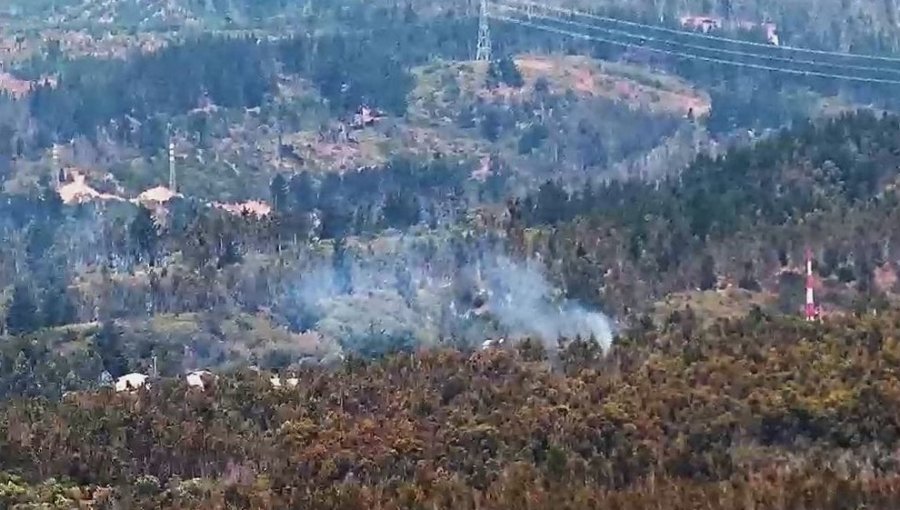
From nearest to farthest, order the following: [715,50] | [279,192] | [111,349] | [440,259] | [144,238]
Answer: [111,349] → [440,259] → [144,238] → [279,192] → [715,50]

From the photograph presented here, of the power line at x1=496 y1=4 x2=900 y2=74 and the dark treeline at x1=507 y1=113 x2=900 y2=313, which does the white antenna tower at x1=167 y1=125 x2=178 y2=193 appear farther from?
the power line at x1=496 y1=4 x2=900 y2=74

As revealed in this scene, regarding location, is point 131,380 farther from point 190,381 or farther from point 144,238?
point 144,238

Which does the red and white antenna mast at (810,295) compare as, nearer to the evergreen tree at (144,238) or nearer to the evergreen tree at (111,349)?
the evergreen tree at (111,349)

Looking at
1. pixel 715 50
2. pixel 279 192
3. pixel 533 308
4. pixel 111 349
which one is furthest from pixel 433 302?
pixel 715 50

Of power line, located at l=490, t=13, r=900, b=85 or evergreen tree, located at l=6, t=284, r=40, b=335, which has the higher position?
power line, located at l=490, t=13, r=900, b=85

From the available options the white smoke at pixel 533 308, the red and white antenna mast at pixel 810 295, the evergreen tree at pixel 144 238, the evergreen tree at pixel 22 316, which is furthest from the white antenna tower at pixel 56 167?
the red and white antenna mast at pixel 810 295

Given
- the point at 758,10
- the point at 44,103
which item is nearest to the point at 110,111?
the point at 44,103

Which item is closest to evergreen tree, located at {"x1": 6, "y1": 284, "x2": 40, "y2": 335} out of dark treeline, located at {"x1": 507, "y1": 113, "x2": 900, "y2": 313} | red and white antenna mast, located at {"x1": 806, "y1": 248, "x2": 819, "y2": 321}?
dark treeline, located at {"x1": 507, "y1": 113, "x2": 900, "y2": 313}

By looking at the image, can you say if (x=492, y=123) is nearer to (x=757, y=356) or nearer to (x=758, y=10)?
(x=758, y=10)

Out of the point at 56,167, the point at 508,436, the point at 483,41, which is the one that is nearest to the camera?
the point at 508,436
